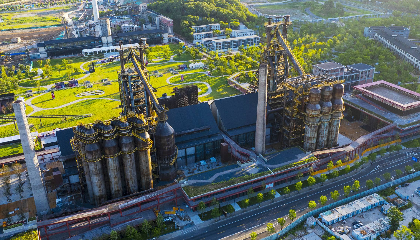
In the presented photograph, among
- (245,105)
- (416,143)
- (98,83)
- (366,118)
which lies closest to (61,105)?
(98,83)

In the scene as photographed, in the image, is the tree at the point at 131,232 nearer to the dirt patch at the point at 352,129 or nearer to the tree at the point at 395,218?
the tree at the point at 395,218

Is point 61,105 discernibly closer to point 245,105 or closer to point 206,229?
point 245,105

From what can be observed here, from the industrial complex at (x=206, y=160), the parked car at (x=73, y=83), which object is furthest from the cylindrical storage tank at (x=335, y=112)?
the parked car at (x=73, y=83)

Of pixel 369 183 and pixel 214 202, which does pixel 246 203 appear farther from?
pixel 369 183

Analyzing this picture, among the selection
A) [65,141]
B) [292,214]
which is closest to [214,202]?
[292,214]

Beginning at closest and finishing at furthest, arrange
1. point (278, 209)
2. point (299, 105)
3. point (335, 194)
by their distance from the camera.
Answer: point (335, 194)
point (278, 209)
point (299, 105)

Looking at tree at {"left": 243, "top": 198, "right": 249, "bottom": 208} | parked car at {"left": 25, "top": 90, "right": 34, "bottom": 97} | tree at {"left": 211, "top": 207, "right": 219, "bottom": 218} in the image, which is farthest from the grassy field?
tree at {"left": 243, "top": 198, "right": 249, "bottom": 208}
